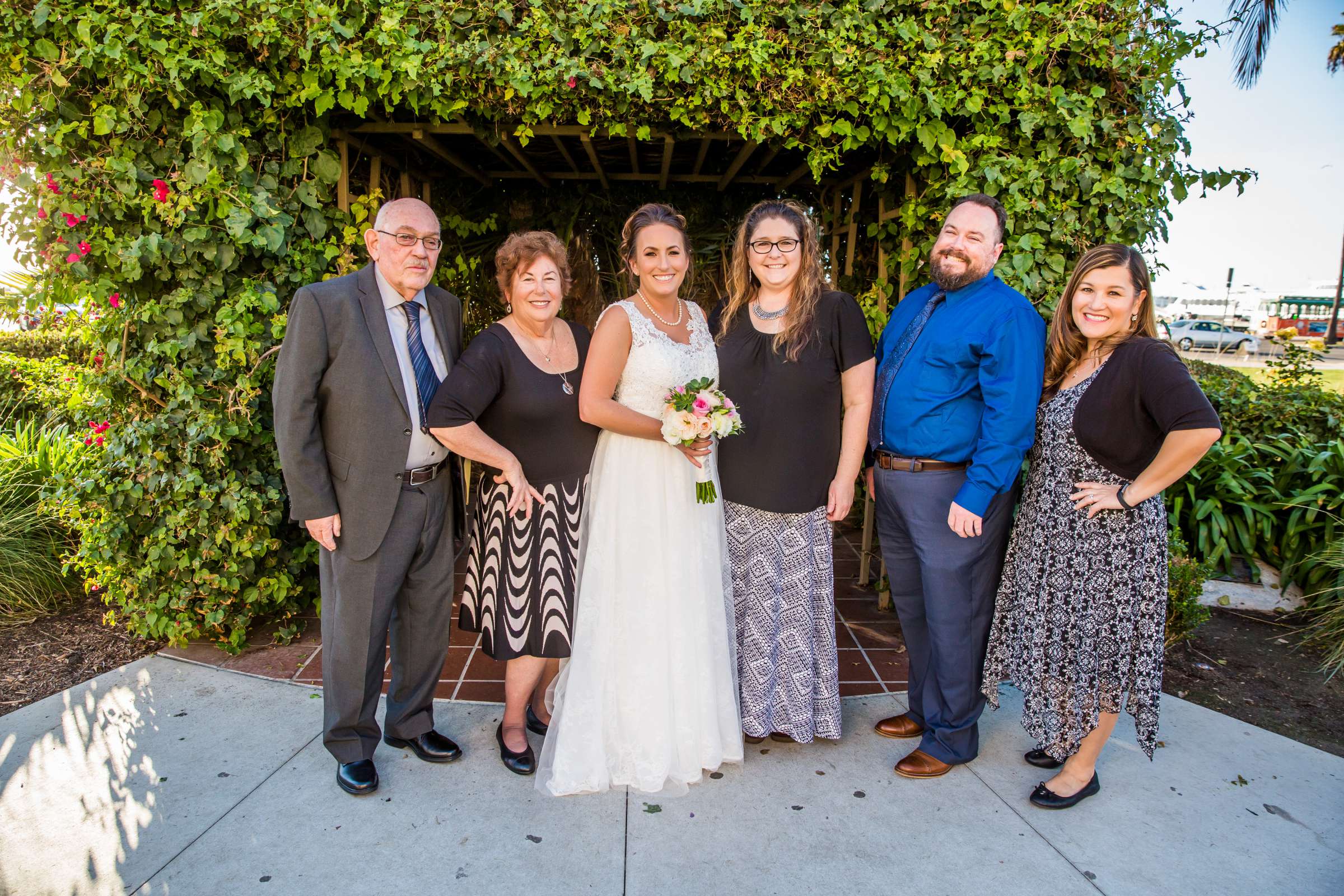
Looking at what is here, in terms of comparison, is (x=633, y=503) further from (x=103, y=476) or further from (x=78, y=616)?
(x=78, y=616)

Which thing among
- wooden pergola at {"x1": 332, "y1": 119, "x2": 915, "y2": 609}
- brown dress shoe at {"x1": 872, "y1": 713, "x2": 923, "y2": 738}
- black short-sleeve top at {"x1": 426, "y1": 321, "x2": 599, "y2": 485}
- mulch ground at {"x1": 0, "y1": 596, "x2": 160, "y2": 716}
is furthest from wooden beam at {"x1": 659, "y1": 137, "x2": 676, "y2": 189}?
mulch ground at {"x1": 0, "y1": 596, "x2": 160, "y2": 716}

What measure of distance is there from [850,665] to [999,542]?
1.25 m

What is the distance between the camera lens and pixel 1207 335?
31.7 m

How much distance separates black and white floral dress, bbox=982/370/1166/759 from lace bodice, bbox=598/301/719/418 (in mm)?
1243

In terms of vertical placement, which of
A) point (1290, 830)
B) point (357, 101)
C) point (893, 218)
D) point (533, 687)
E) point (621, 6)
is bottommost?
point (1290, 830)

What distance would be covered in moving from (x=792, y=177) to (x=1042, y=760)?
12.8ft

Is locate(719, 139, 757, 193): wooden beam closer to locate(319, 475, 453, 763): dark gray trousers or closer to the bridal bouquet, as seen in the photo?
the bridal bouquet

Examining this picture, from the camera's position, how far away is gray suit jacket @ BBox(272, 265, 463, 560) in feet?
8.18

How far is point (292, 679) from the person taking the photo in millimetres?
A: 3545

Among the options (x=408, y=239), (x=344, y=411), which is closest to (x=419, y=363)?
(x=344, y=411)

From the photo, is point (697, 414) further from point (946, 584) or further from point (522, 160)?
point (522, 160)

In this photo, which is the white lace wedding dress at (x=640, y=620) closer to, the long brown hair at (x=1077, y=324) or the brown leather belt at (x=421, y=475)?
the brown leather belt at (x=421, y=475)

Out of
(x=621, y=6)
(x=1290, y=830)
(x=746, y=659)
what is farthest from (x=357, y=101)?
(x=1290, y=830)

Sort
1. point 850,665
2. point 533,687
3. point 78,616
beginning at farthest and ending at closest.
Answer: point 78,616
point 850,665
point 533,687
